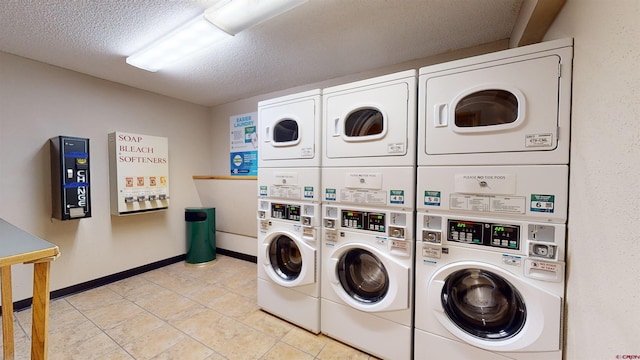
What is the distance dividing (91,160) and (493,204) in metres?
3.77

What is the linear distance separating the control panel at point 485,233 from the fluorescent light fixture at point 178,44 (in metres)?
2.06

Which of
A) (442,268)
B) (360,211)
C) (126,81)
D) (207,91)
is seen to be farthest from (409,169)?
(126,81)

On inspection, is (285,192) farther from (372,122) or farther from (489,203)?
(489,203)

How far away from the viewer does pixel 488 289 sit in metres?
1.40

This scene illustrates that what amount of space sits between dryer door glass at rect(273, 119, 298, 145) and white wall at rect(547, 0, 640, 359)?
5.68 ft

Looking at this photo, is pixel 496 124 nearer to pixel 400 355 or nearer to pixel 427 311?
pixel 427 311

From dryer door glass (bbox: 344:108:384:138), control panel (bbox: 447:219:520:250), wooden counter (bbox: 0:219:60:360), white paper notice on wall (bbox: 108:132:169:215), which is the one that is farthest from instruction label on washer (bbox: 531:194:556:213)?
white paper notice on wall (bbox: 108:132:169:215)

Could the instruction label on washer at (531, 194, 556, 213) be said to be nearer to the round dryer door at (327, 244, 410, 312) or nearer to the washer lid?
the round dryer door at (327, 244, 410, 312)

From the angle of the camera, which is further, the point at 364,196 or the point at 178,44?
the point at 178,44

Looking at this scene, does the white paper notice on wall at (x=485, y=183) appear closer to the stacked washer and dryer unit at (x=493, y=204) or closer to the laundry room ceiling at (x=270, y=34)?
the stacked washer and dryer unit at (x=493, y=204)

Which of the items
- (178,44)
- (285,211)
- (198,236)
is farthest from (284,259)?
(178,44)

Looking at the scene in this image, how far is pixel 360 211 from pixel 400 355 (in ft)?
3.17

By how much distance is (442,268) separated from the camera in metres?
1.41

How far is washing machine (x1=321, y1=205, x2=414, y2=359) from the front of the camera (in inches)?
60.7
